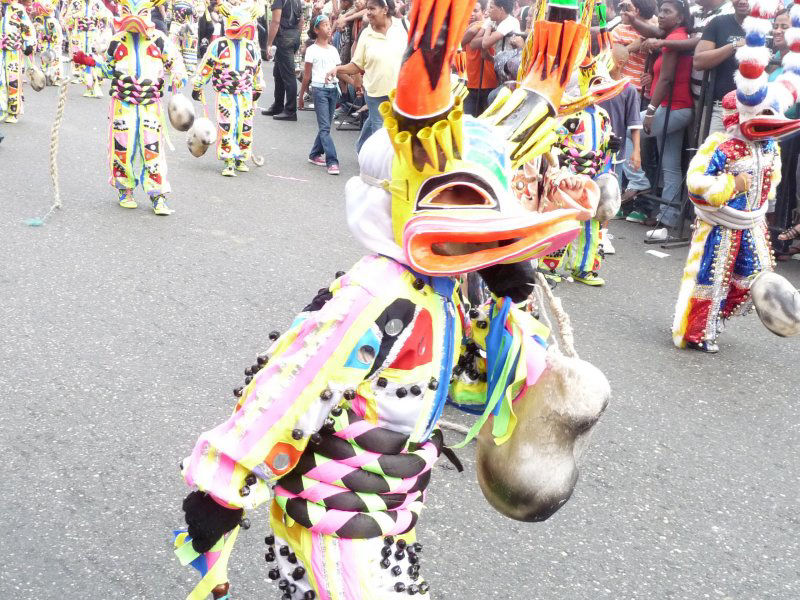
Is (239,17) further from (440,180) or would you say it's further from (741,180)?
(440,180)

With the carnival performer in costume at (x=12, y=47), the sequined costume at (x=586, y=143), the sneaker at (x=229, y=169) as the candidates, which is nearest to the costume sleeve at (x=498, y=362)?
the sequined costume at (x=586, y=143)

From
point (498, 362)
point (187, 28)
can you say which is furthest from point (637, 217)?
point (187, 28)

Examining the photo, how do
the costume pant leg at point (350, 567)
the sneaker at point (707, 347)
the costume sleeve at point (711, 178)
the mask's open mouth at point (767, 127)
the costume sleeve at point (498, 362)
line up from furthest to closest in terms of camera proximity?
the sneaker at point (707, 347) → the costume sleeve at point (711, 178) → the mask's open mouth at point (767, 127) → the costume sleeve at point (498, 362) → the costume pant leg at point (350, 567)

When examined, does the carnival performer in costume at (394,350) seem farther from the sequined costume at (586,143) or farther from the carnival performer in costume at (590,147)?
the sequined costume at (586,143)

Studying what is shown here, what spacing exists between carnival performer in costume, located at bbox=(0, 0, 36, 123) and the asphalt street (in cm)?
347

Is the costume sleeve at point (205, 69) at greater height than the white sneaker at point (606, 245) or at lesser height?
greater

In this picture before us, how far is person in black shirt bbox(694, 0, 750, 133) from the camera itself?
23.6ft

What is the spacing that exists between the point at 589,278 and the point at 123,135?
3.74 m

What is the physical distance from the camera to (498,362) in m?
1.93

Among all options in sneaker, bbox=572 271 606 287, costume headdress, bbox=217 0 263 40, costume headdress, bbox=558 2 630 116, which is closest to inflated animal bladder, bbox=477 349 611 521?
costume headdress, bbox=558 2 630 116

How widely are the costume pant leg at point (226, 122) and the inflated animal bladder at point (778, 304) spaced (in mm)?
5587

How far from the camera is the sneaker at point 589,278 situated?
639 cm

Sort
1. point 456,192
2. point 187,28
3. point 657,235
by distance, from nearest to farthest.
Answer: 1. point 456,192
2. point 657,235
3. point 187,28

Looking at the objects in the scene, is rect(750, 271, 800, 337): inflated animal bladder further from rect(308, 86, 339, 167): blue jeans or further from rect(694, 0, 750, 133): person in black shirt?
rect(308, 86, 339, 167): blue jeans
